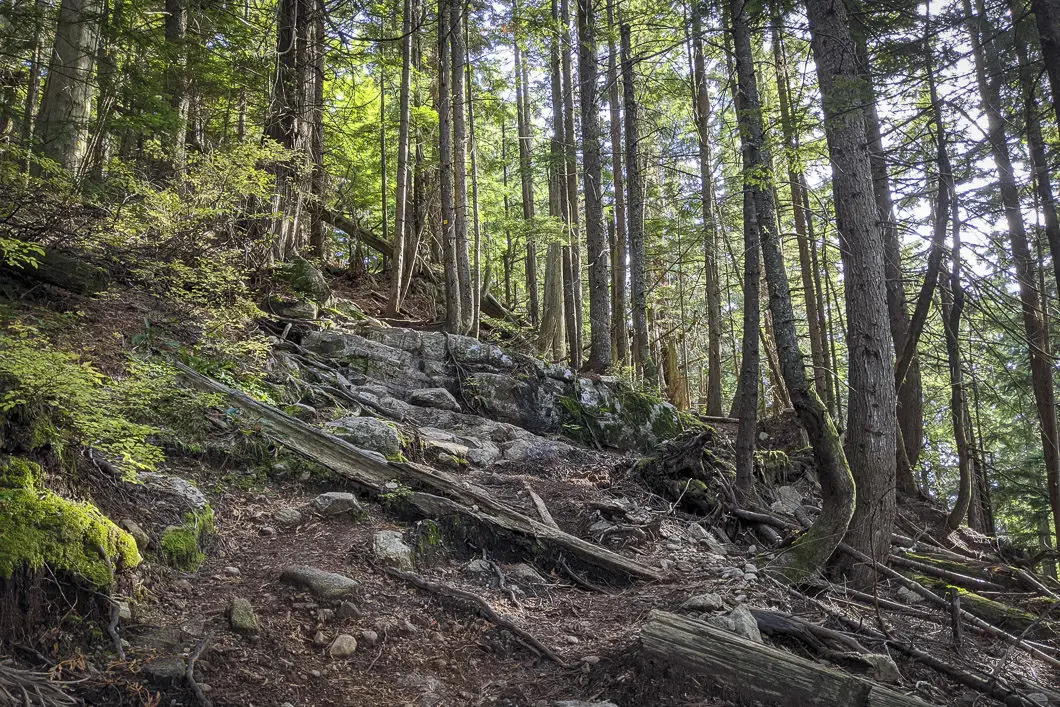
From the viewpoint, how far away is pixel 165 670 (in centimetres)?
284

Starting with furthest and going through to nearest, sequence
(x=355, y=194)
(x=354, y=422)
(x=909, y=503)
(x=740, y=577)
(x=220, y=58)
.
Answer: (x=355, y=194) → (x=909, y=503) → (x=220, y=58) → (x=354, y=422) → (x=740, y=577)

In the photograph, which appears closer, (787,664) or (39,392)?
(39,392)

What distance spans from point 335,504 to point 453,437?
2899mm

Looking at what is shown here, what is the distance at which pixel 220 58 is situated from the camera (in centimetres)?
984

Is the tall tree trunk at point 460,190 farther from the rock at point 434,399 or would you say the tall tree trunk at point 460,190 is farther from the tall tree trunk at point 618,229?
the tall tree trunk at point 618,229

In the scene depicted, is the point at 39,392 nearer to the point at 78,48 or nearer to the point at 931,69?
the point at 78,48

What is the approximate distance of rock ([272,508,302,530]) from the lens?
4789mm

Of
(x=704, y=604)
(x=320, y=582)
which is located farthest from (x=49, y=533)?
(x=704, y=604)

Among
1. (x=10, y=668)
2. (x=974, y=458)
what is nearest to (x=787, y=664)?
(x=10, y=668)

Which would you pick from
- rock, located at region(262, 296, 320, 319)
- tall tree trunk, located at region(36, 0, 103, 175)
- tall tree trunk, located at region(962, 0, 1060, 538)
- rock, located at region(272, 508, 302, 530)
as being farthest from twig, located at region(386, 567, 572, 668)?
tall tree trunk, located at region(962, 0, 1060, 538)

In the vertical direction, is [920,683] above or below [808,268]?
below

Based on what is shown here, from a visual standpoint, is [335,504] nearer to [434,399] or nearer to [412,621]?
[412,621]

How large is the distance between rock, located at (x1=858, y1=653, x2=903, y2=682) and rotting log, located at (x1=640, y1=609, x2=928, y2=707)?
41 cm

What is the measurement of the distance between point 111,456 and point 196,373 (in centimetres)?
237
